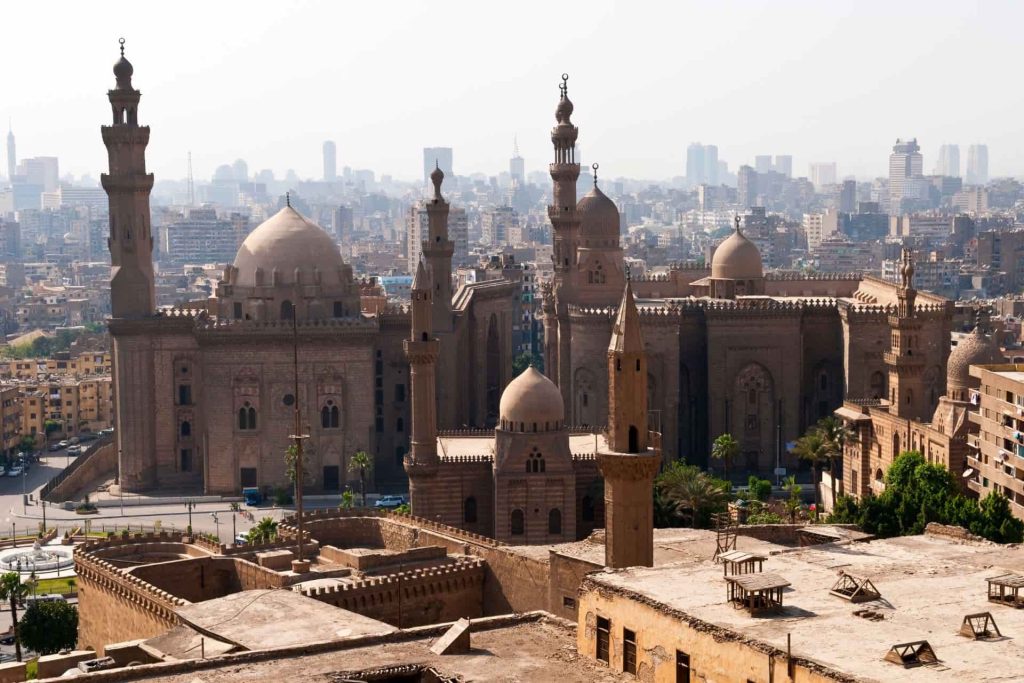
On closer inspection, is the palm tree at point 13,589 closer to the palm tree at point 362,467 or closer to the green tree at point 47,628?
the green tree at point 47,628

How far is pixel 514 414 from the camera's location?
5084cm

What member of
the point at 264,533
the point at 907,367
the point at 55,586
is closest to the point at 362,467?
the point at 55,586

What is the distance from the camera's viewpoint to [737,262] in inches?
2788

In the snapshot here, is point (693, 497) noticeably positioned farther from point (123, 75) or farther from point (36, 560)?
point (123, 75)

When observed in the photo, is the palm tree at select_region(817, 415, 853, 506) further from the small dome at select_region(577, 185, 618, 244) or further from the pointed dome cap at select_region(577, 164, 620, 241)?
the small dome at select_region(577, 185, 618, 244)

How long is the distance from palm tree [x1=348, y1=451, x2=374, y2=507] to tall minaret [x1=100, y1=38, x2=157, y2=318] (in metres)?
9.50

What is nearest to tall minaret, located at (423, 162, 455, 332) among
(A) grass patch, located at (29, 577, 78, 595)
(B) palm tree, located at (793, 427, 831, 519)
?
(B) palm tree, located at (793, 427, 831, 519)

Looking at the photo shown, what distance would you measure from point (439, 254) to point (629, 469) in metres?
31.0

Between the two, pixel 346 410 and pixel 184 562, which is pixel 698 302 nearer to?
pixel 346 410

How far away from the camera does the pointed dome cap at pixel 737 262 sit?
70.9m

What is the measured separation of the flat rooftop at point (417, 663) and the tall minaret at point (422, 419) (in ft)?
71.0

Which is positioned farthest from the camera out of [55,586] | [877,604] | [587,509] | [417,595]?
[55,586]

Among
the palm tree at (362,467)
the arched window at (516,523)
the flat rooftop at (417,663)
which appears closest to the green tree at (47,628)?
the arched window at (516,523)

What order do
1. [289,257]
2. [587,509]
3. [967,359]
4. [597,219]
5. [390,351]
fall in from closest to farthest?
[587,509]
[967,359]
[289,257]
[597,219]
[390,351]
